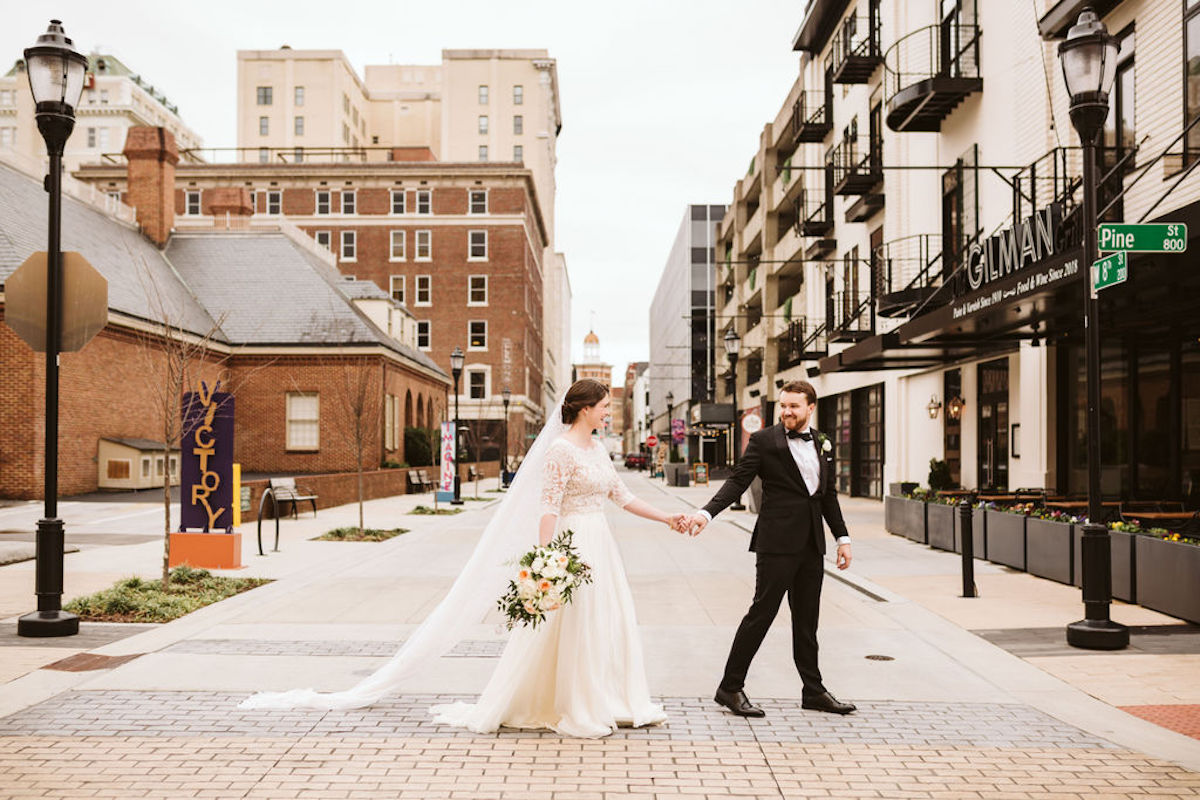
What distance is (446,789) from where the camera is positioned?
498 centimetres

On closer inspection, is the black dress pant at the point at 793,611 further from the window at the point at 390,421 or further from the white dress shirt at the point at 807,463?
the window at the point at 390,421

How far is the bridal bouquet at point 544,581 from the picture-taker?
229 inches

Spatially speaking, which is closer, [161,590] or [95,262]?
[161,590]

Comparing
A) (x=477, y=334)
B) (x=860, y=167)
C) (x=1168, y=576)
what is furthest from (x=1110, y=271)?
(x=477, y=334)

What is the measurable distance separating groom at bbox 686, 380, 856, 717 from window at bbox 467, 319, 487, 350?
7115cm

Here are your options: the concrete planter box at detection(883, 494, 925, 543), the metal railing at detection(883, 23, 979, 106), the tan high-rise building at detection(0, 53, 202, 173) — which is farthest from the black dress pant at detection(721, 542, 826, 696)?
the tan high-rise building at detection(0, 53, 202, 173)

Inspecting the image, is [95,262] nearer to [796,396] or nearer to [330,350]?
[330,350]

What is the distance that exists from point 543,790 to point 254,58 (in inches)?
4032

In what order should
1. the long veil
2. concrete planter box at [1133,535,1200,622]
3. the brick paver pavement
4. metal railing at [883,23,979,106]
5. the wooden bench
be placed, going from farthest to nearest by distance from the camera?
metal railing at [883,23,979,106] < the wooden bench < concrete planter box at [1133,535,1200,622] < the long veil < the brick paver pavement

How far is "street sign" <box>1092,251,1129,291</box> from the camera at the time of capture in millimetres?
8359

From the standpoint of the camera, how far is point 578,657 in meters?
6.02

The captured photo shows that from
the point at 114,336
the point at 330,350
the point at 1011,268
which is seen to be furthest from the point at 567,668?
the point at 330,350

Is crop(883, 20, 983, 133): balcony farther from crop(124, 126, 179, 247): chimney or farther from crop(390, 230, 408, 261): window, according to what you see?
crop(390, 230, 408, 261): window

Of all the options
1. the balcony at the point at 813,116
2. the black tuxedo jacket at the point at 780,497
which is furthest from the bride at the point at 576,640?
the balcony at the point at 813,116
